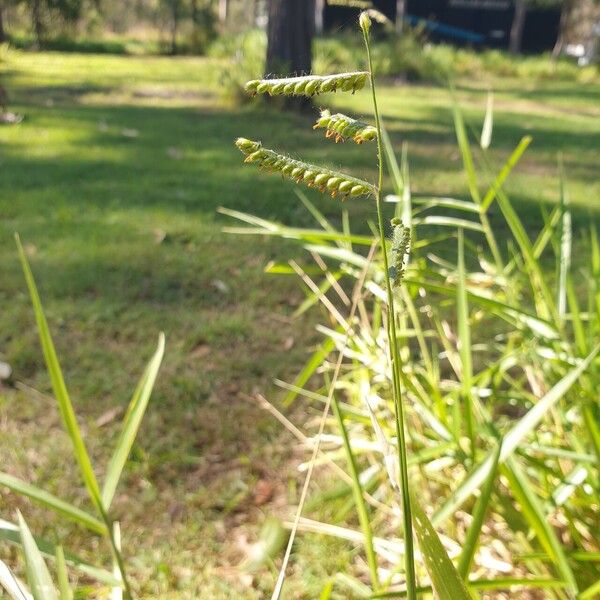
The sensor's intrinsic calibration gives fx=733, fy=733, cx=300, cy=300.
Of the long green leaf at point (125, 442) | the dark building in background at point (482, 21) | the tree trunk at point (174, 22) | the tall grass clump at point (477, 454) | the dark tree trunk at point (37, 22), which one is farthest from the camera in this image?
the dark building in background at point (482, 21)

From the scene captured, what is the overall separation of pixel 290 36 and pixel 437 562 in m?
7.78

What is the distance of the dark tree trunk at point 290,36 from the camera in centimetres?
769

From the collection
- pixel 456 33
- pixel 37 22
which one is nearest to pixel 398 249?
pixel 37 22

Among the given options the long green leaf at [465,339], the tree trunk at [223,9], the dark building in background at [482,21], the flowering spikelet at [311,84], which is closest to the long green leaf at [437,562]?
the flowering spikelet at [311,84]

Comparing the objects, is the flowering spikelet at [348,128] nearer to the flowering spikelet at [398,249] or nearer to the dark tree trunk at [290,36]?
the flowering spikelet at [398,249]

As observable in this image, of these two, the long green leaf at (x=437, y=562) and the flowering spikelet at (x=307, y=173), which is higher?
the flowering spikelet at (x=307, y=173)

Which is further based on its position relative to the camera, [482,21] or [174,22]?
[482,21]

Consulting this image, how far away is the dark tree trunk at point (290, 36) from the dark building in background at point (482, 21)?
12863mm

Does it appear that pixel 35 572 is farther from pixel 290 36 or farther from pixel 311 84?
pixel 290 36

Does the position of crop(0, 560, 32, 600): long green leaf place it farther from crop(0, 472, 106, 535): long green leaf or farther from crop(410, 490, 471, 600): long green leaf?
crop(410, 490, 471, 600): long green leaf

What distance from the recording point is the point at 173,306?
9.50 ft

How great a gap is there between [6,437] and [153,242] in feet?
5.46

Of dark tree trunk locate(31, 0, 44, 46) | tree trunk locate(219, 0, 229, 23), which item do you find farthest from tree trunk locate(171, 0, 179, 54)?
tree trunk locate(219, 0, 229, 23)

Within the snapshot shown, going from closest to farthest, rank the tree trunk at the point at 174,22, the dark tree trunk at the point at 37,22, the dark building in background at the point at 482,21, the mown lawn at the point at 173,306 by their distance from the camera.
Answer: the mown lawn at the point at 173,306, the dark tree trunk at the point at 37,22, the tree trunk at the point at 174,22, the dark building in background at the point at 482,21
